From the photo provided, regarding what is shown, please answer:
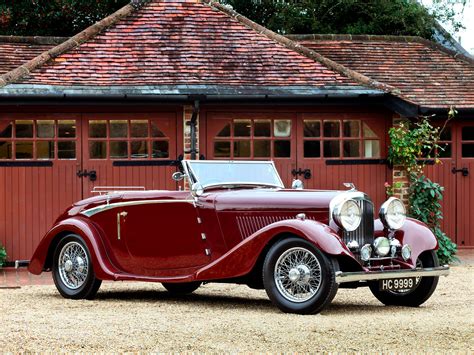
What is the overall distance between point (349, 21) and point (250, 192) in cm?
1579

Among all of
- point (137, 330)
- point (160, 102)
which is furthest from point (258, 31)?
point (137, 330)

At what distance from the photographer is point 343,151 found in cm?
1656

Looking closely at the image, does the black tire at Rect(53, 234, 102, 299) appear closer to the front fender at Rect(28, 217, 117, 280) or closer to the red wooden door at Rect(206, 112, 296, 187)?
the front fender at Rect(28, 217, 117, 280)

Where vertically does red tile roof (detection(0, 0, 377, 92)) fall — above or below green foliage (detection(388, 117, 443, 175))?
above

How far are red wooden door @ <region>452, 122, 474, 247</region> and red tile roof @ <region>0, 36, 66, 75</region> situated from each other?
289 inches

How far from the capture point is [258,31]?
1775 cm

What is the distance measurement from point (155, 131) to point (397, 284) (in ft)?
24.0

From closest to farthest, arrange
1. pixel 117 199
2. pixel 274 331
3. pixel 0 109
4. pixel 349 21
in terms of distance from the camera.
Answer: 1. pixel 274 331
2. pixel 117 199
3. pixel 0 109
4. pixel 349 21

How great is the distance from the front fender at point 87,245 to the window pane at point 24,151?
4635 millimetres

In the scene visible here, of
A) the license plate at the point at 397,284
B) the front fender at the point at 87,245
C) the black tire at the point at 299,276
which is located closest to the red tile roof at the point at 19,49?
the front fender at the point at 87,245

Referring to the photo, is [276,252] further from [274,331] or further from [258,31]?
[258,31]

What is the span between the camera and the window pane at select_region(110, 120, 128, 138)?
15.9 meters

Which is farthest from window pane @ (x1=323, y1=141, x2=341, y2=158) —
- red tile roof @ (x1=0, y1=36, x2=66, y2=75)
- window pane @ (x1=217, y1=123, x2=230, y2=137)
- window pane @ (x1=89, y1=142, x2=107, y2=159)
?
red tile roof @ (x1=0, y1=36, x2=66, y2=75)

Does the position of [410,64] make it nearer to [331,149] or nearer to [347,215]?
[331,149]
